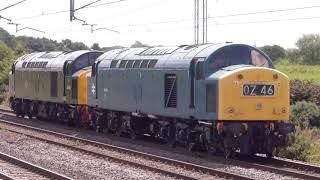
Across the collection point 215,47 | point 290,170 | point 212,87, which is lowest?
point 290,170

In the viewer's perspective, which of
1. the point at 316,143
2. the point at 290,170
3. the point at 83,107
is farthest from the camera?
the point at 83,107

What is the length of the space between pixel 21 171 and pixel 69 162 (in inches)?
71.1

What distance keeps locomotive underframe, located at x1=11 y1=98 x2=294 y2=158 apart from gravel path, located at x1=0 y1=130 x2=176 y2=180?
8.36 feet

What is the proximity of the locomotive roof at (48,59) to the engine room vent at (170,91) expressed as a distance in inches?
389

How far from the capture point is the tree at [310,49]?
9800cm

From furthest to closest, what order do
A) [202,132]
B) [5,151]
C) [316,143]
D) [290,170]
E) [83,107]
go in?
[83,107]
[316,143]
[5,151]
[202,132]
[290,170]

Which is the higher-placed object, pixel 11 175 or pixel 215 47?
pixel 215 47

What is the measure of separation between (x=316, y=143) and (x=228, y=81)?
228 inches

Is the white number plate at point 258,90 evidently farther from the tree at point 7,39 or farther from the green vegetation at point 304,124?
the tree at point 7,39

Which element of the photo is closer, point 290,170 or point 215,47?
point 290,170

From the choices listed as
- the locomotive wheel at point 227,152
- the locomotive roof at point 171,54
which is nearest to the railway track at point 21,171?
the locomotive wheel at point 227,152

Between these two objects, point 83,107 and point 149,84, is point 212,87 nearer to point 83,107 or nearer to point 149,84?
point 149,84

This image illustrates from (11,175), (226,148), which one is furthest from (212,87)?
(11,175)

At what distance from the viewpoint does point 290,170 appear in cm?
1513
